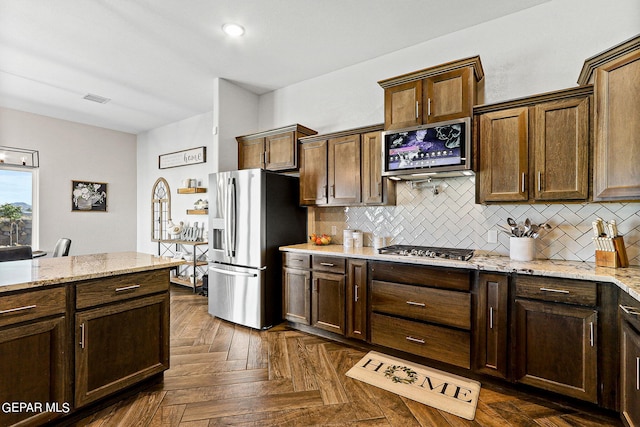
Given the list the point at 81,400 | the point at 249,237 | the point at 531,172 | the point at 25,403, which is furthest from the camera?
the point at 249,237

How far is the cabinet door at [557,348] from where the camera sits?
1912mm

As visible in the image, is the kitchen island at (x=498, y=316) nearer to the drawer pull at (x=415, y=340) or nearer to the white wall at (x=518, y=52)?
the drawer pull at (x=415, y=340)

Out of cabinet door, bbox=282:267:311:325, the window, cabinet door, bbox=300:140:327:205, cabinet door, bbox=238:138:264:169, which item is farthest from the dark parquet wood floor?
the window

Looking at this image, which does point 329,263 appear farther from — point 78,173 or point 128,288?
point 78,173

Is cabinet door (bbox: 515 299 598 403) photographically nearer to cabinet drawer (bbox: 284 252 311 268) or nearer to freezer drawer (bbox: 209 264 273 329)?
cabinet drawer (bbox: 284 252 311 268)

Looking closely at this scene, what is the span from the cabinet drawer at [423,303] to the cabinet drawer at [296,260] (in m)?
0.80

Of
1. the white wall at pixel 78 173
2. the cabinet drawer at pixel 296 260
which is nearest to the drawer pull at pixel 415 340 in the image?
the cabinet drawer at pixel 296 260

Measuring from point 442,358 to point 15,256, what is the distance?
14.0 ft

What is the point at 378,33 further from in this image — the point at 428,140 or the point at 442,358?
the point at 442,358

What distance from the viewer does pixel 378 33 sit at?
3086 millimetres

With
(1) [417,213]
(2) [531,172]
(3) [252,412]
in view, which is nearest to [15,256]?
(3) [252,412]

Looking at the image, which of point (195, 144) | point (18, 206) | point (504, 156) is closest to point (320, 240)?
point (504, 156)

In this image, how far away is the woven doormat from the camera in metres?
2.05

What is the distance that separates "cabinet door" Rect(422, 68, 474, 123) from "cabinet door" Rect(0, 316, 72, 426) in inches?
122
